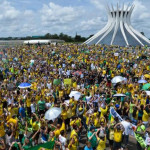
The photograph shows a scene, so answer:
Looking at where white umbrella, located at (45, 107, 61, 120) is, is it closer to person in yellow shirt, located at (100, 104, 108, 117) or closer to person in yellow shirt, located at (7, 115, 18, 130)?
person in yellow shirt, located at (7, 115, 18, 130)

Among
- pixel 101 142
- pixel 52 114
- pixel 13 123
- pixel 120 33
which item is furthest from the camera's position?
pixel 120 33

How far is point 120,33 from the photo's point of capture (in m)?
57.0

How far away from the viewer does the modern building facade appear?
52.3 meters

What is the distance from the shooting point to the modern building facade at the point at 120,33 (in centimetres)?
5231

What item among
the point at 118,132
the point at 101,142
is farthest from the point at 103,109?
the point at 101,142

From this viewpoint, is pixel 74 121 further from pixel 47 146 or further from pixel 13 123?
pixel 13 123

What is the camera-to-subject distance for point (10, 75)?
17.0m

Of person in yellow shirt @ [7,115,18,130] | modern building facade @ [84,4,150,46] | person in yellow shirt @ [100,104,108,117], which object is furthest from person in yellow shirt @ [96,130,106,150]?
modern building facade @ [84,4,150,46]

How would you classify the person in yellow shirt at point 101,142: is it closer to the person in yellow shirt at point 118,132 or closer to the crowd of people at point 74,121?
the crowd of people at point 74,121

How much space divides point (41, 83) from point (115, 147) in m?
7.85

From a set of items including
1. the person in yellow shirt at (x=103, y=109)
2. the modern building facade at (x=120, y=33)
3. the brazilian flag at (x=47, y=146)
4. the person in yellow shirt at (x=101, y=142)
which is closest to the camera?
the brazilian flag at (x=47, y=146)

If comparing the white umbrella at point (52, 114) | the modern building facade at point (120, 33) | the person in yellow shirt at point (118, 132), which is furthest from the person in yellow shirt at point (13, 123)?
the modern building facade at point (120, 33)

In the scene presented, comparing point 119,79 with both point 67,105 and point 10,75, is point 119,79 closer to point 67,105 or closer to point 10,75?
point 67,105

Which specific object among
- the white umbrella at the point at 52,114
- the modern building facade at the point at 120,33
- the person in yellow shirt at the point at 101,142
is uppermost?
the modern building facade at the point at 120,33
